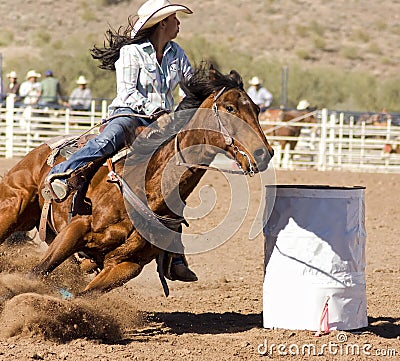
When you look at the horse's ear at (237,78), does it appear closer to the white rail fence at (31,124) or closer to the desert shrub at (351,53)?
the white rail fence at (31,124)

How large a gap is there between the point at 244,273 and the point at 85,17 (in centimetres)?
3868

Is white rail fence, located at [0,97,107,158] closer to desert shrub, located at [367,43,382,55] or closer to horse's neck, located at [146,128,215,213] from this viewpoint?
horse's neck, located at [146,128,215,213]

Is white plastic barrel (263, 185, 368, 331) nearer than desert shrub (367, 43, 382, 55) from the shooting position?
Yes

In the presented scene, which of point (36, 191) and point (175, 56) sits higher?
point (175, 56)

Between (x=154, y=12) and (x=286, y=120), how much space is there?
13.8m

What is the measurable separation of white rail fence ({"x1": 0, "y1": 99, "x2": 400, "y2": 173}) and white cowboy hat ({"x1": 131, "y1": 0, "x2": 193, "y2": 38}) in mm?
11989

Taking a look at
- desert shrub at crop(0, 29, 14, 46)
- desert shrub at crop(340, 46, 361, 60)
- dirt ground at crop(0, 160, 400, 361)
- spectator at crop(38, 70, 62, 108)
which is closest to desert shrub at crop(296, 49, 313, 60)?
desert shrub at crop(340, 46, 361, 60)

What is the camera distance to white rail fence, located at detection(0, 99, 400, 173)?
17.6 m

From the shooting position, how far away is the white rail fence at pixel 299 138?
1759 cm

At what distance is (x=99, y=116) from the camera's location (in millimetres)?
18859

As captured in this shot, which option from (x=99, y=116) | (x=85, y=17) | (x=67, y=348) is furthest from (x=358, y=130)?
(x=85, y=17)

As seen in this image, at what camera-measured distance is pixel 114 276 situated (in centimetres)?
529

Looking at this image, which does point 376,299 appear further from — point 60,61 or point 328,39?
point 328,39

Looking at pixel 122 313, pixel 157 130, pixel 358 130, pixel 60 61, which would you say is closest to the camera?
pixel 157 130
